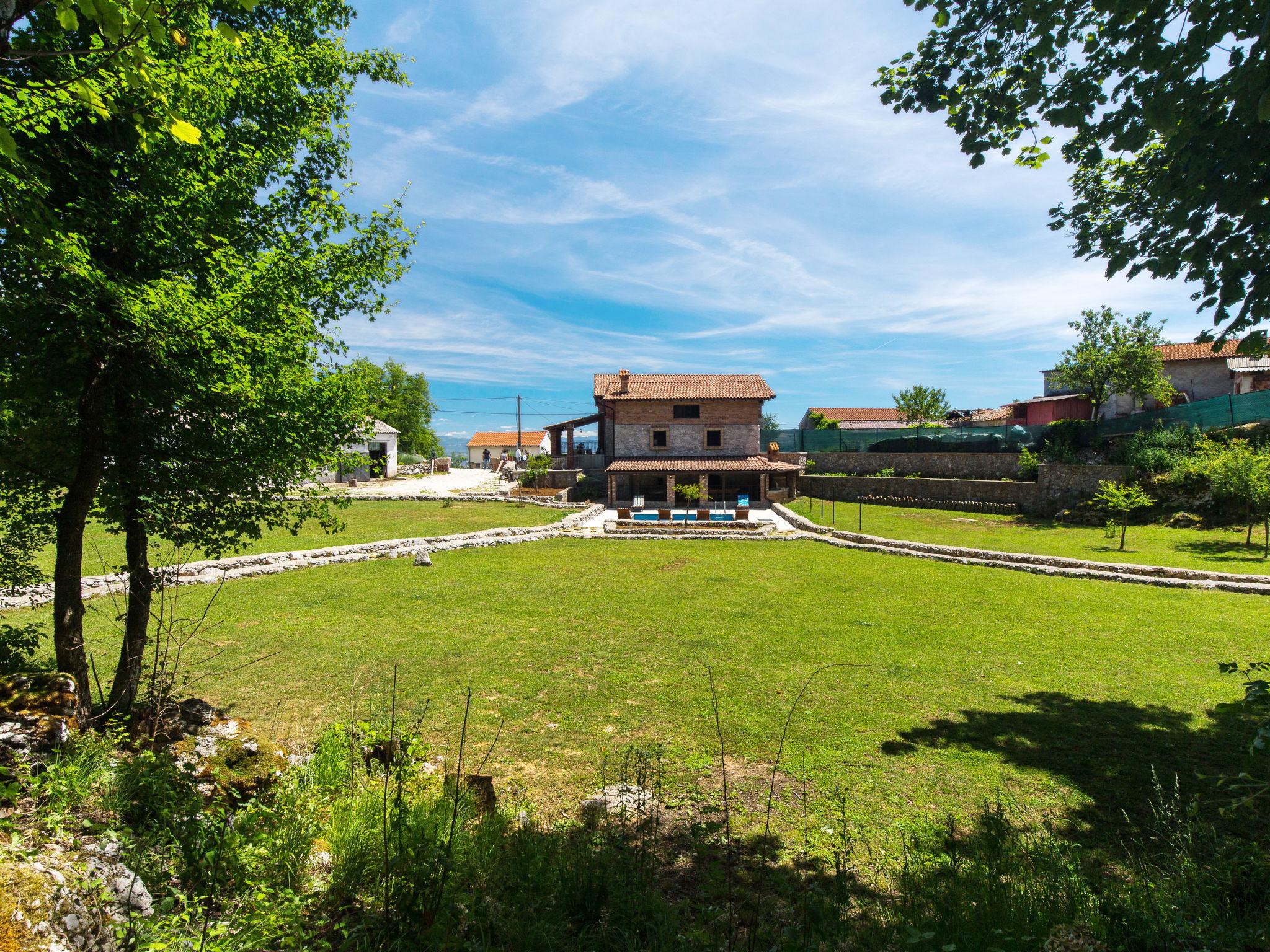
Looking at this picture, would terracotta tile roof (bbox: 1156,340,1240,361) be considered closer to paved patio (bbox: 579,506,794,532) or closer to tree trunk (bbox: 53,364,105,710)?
paved patio (bbox: 579,506,794,532)

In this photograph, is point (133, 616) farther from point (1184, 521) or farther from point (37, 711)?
point (1184, 521)

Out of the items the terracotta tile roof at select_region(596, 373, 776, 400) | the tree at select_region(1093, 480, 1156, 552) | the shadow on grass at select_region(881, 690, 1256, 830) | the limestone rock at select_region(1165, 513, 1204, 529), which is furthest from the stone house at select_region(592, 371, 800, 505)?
the shadow on grass at select_region(881, 690, 1256, 830)

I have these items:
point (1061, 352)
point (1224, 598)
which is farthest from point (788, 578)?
point (1061, 352)

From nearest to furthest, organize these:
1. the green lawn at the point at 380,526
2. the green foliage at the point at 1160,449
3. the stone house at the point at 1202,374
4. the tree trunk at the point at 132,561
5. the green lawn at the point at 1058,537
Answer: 1. the tree trunk at the point at 132,561
2. the green lawn at the point at 380,526
3. the green lawn at the point at 1058,537
4. the green foliage at the point at 1160,449
5. the stone house at the point at 1202,374

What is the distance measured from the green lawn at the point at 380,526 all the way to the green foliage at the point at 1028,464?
26747 millimetres

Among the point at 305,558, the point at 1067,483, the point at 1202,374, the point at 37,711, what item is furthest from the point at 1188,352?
the point at 37,711

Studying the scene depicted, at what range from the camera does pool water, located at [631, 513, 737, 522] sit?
2659 cm

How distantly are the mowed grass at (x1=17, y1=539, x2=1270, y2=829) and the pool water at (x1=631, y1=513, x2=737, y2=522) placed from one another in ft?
35.0

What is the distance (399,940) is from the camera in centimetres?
295

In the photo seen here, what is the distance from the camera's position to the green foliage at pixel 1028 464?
3192 cm

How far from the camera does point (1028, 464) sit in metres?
32.1

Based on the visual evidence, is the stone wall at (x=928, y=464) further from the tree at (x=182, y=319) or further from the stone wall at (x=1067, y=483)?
the tree at (x=182, y=319)

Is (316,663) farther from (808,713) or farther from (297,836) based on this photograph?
(808,713)

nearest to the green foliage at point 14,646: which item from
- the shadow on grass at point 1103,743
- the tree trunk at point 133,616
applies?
the tree trunk at point 133,616
